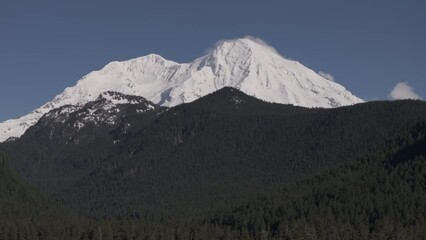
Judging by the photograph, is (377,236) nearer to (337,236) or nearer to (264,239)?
(337,236)

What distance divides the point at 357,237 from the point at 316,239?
13415 mm

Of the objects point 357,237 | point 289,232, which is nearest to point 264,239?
point 289,232

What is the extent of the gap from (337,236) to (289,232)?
35.5 ft

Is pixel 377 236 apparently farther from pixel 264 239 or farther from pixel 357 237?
pixel 264 239

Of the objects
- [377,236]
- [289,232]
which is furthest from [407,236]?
[289,232]

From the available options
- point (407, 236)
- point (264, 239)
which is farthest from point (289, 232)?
point (407, 236)

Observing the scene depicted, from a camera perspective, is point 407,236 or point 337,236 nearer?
point 407,236

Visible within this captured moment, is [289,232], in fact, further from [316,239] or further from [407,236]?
[407,236]

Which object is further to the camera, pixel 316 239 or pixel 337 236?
pixel 337 236

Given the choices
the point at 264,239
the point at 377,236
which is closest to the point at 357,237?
the point at 377,236

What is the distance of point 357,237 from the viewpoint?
196125mm

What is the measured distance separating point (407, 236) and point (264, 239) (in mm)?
29825

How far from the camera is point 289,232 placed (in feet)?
649

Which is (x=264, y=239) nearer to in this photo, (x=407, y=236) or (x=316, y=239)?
(x=316, y=239)
